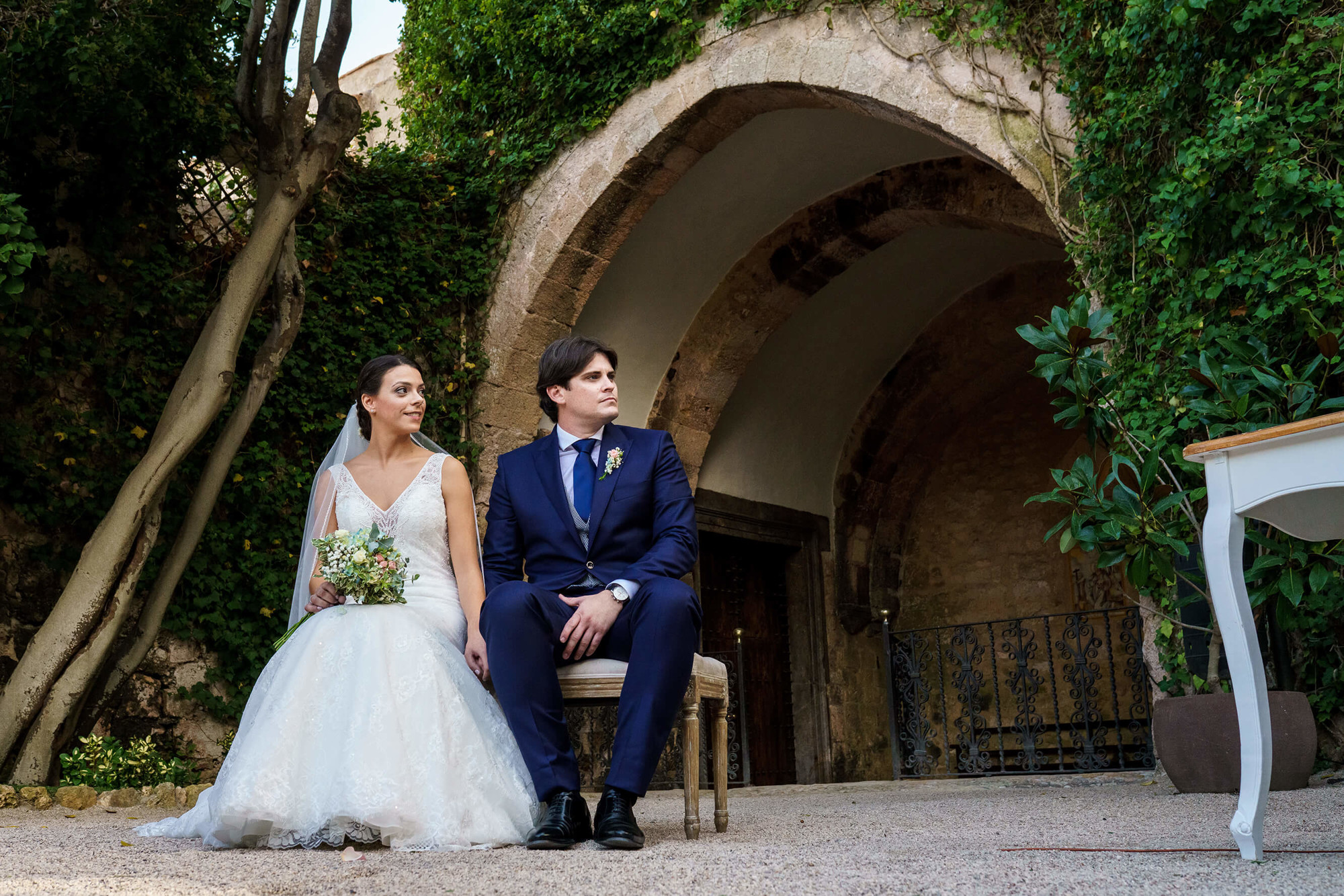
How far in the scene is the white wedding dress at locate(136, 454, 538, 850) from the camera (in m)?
2.67

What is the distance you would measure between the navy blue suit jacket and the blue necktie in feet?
0.10

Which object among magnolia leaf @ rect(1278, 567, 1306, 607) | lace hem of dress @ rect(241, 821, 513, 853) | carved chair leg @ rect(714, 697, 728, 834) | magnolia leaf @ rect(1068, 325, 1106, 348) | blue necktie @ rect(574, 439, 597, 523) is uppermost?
magnolia leaf @ rect(1068, 325, 1106, 348)

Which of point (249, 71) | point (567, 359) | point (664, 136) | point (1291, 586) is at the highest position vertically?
point (664, 136)

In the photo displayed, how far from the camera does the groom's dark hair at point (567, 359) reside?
10.5ft

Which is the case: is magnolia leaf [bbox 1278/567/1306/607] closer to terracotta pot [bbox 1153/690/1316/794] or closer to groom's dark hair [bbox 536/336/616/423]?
terracotta pot [bbox 1153/690/1316/794]

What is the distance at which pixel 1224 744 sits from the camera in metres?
3.88

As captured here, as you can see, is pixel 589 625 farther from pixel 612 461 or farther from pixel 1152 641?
pixel 1152 641

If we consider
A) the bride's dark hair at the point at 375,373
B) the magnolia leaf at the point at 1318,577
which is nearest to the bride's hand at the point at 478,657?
the bride's dark hair at the point at 375,373

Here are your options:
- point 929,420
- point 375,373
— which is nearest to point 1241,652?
point 375,373

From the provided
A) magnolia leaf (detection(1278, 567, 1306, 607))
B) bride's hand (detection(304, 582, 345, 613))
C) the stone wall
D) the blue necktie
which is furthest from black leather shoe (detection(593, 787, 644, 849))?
the stone wall

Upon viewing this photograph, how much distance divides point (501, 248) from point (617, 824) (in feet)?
16.3

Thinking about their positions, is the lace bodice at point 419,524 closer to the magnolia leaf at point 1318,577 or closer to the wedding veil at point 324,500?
the wedding veil at point 324,500

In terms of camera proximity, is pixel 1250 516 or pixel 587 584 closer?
pixel 1250 516

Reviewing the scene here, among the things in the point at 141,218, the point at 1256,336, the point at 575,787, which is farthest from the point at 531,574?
the point at 141,218
